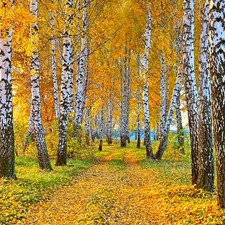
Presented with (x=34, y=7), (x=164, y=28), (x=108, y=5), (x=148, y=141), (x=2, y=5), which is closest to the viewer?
(x=2, y=5)

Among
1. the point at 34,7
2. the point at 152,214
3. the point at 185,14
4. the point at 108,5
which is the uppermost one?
the point at 108,5

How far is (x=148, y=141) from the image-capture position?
69.1 feet

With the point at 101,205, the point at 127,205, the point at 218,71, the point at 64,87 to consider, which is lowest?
the point at 127,205

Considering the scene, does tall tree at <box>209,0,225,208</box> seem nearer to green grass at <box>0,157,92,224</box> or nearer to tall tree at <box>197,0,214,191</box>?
tall tree at <box>197,0,214,191</box>

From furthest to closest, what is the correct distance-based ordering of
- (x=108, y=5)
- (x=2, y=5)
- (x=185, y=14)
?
(x=108, y=5) < (x=185, y=14) < (x=2, y=5)

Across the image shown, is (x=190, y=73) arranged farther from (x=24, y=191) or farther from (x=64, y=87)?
(x=64, y=87)

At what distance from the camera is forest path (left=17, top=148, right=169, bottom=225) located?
734 cm

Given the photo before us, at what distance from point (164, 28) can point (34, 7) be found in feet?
30.8

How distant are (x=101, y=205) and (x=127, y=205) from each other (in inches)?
35.6

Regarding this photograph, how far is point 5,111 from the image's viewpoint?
34.2 feet

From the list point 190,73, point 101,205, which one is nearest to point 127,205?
point 101,205

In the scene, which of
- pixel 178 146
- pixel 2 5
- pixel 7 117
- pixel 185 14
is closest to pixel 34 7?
pixel 2 5

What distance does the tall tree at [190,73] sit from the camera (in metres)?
9.85

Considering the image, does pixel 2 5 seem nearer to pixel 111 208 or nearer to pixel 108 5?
pixel 111 208
